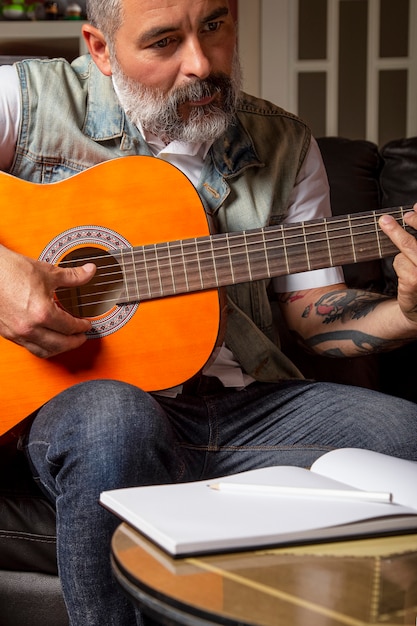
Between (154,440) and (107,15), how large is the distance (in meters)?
0.80

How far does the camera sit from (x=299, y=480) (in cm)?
92

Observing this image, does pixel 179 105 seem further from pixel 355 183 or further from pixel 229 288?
pixel 355 183

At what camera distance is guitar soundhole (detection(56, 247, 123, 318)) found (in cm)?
138

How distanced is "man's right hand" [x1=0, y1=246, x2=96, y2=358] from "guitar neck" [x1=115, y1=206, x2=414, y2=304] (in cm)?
9

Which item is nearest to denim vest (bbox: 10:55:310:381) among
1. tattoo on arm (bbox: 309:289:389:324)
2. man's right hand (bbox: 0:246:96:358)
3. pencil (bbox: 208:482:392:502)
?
tattoo on arm (bbox: 309:289:389:324)

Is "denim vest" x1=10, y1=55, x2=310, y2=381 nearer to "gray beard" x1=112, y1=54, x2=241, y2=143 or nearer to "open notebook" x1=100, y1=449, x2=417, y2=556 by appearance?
"gray beard" x1=112, y1=54, x2=241, y2=143

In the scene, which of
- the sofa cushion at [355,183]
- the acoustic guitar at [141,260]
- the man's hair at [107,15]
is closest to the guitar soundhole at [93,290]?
the acoustic guitar at [141,260]

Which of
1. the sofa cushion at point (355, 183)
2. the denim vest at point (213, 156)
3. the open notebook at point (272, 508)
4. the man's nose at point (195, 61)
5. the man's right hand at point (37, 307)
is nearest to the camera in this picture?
the open notebook at point (272, 508)

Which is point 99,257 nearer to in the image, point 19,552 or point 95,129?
point 95,129

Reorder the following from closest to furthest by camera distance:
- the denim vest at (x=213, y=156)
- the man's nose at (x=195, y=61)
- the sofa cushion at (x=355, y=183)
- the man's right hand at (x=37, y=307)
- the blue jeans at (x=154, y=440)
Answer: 1. the blue jeans at (x=154, y=440)
2. the man's right hand at (x=37, y=307)
3. the man's nose at (x=195, y=61)
4. the denim vest at (x=213, y=156)
5. the sofa cushion at (x=355, y=183)

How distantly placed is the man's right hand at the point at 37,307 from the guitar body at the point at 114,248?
0.03 m

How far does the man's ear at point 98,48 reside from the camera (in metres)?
1.58

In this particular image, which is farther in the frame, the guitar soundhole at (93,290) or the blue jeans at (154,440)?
the guitar soundhole at (93,290)

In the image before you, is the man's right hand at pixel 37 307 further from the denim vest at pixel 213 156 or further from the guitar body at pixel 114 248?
the denim vest at pixel 213 156
